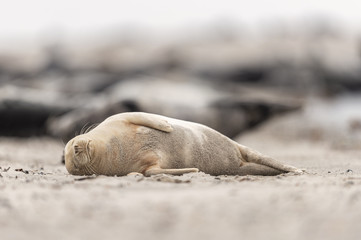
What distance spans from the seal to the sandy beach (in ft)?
1.16

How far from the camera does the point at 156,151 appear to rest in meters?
4.59

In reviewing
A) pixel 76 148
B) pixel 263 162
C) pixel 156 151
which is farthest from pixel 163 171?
pixel 263 162

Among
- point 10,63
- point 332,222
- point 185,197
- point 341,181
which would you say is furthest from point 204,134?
point 10,63

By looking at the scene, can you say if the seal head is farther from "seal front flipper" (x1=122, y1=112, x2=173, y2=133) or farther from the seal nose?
"seal front flipper" (x1=122, y1=112, x2=173, y2=133)

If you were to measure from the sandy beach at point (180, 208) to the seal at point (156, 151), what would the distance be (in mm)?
352

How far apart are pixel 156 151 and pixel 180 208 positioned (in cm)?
174

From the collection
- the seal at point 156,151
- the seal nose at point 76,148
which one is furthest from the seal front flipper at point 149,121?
the seal nose at point 76,148

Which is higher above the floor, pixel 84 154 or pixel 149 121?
pixel 149 121

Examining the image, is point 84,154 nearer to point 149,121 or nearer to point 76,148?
point 76,148

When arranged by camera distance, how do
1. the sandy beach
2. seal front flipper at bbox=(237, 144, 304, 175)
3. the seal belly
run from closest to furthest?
the sandy beach, the seal belly, seal front flipper at bbox=(237, 144, 304, 175)

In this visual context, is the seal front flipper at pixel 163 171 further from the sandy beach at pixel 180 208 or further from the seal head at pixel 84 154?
the seal head at pixel 84 154

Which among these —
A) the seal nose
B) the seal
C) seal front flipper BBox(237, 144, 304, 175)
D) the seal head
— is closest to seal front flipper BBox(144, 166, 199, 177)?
the seal

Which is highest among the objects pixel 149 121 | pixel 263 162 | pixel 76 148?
pixel 149 121

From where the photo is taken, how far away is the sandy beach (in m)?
2.57
